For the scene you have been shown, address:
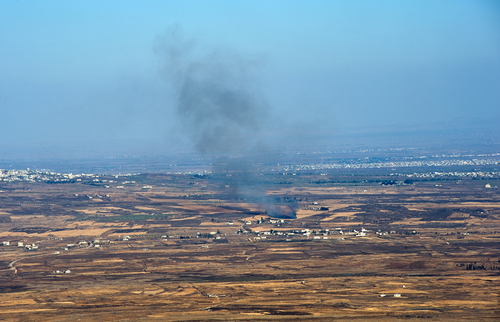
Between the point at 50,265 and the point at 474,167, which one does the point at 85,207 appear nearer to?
the point at 50,265

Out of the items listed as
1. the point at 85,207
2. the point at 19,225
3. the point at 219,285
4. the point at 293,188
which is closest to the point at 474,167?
the point at 293,188

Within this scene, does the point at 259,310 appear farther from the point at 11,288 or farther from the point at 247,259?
the point at 11,288

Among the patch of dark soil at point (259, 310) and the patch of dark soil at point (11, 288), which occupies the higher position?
the patch of dark soil at point (11, 288)

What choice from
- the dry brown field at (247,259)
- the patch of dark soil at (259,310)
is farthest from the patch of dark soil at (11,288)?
the patch of dark soil at (259,310)

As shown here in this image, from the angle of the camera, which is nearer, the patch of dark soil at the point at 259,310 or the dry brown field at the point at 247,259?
the patch of dark soil at the point at 259,310

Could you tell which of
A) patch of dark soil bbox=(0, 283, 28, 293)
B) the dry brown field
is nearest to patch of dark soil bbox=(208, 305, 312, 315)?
the dry brown field

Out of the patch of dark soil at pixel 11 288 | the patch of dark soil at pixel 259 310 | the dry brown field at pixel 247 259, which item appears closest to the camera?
the patch of dark soil at pixel 259 310

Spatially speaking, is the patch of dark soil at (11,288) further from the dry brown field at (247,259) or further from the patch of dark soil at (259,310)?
the patch of dark soil at (259,310)

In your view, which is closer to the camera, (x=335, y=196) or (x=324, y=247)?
(x=324, y=247)
